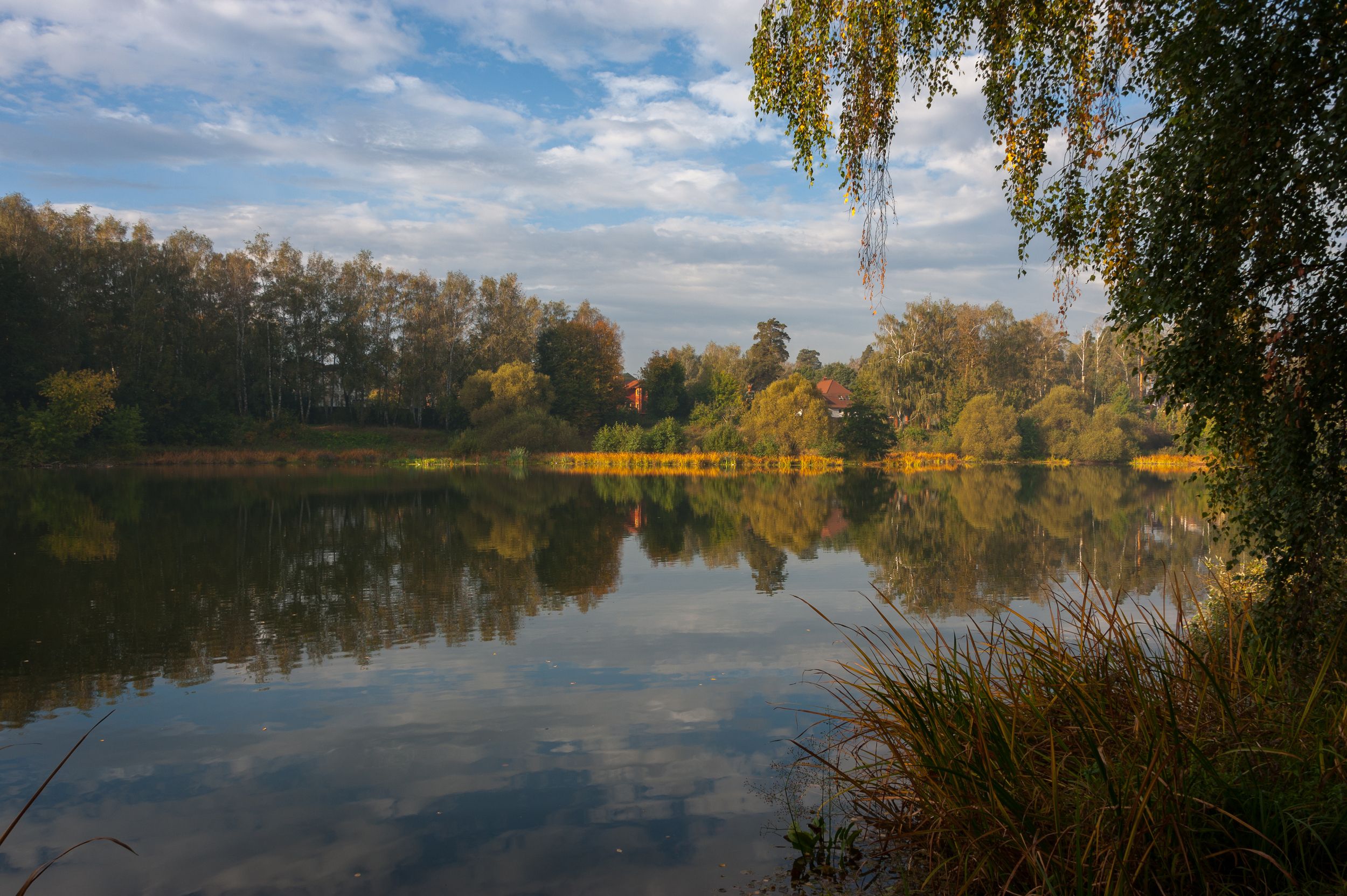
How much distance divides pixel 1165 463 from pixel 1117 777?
69812 millimetres

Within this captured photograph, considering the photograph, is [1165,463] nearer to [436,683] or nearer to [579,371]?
[579,371]

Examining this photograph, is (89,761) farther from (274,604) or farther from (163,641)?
(274,604)

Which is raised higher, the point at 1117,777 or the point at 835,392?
the point at 835,392

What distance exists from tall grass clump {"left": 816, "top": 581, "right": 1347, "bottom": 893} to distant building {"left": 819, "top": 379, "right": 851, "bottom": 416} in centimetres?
7783

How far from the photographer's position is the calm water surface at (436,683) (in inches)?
207

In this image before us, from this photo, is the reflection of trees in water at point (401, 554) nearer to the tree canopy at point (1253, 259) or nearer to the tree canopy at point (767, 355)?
the tree canopy at point (1253, 259)

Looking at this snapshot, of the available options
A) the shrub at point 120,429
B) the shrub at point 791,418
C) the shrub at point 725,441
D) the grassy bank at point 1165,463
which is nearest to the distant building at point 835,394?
the shrub at point 791,418

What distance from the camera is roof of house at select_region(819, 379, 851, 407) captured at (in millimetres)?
86125

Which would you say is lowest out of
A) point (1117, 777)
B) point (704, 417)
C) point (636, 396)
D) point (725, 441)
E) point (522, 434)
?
point (1117, 777)

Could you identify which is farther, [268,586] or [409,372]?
[409,372]

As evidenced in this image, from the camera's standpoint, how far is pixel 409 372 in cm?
6391

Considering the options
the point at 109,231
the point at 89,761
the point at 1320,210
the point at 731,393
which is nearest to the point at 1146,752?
the point at 1320,210

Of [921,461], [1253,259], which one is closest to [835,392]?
[921,461]

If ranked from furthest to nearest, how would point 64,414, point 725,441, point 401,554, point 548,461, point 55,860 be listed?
point 725,441
point 548,461
point 64,414
point 401,554
point 55,860
